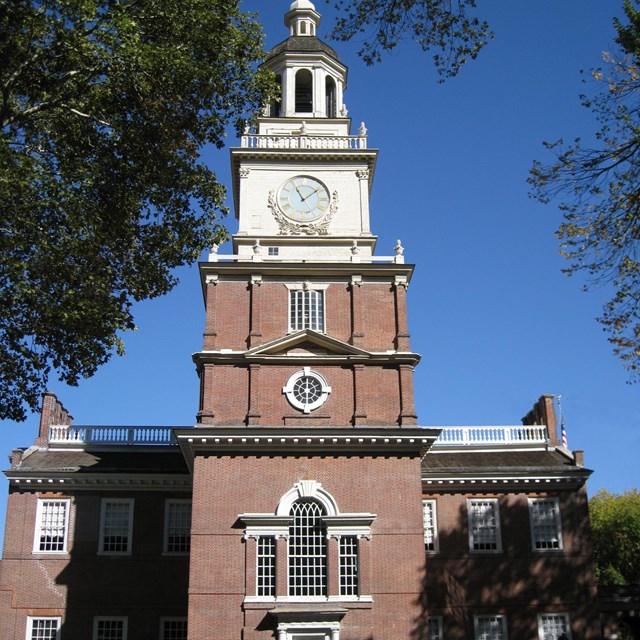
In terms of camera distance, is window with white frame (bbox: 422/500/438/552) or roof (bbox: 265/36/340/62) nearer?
window with white frame (bbox: 422/500/438/552)

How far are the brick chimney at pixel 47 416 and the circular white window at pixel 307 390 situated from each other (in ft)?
39.4

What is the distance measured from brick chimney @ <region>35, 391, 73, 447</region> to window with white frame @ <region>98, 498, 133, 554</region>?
442 centimetres

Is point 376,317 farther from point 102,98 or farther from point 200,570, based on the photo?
point 102,98

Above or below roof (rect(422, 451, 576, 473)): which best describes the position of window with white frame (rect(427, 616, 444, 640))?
below

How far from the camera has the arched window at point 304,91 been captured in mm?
36375

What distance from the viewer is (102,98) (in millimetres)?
17656

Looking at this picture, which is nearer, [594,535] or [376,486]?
[376,486]

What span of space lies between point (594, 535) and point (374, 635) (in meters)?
30.6

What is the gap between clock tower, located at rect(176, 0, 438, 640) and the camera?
26672mm

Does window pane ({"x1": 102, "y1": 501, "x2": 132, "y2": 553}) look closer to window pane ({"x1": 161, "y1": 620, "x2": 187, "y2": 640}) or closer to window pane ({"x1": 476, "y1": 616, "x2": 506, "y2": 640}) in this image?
window pane ({"x1": 161, "y1": 620, "x2": 187, "y2": 640})

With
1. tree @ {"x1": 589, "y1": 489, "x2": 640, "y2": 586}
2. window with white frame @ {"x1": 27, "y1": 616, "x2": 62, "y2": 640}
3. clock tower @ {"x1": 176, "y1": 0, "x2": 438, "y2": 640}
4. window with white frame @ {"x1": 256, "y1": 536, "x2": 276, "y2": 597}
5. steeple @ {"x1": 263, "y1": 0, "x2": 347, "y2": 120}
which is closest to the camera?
clock tower @ {"x1": 176, "y1": 0, "x2": 438, "y2": 640}

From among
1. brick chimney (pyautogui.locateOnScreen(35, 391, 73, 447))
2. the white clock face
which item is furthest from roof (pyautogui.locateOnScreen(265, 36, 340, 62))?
brick chimney (pyautogui.locateOnScreen(35, 391, 73, 447))

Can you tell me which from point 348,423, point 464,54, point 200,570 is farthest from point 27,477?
point 464,54

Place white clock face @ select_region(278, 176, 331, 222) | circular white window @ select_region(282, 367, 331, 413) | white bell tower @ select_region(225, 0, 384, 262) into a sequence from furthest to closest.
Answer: white clock face @ select_region(278, 176, 331, 222) → white bell tower @ select_region(225, 0, 384, 262) → circular white window @ select_region(282, 367, 331, 413)
